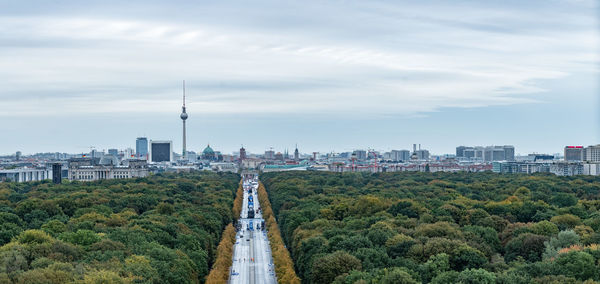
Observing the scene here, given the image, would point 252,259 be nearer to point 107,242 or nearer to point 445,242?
point 107,242

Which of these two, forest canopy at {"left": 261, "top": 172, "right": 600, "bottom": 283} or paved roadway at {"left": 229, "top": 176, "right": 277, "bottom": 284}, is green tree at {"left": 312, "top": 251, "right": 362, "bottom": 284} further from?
paved roadway at {"left": 229, "top": 176, "right": 277, "bottom": 284}

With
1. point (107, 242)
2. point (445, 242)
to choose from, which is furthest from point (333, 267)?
point (107, 242)

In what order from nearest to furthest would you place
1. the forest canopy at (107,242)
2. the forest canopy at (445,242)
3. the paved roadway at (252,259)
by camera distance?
the forest canopy at (445,242) → the forest canopy at (107,242) → the paved roadway at (252,259)

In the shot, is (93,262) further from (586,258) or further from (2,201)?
(2,201)

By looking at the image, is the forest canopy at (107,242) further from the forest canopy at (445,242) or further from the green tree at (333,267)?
the forest canopy at (445,242)

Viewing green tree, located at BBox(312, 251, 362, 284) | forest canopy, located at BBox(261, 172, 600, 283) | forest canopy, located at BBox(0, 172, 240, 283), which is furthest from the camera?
green tree, located at BBox(312, 251, 362, 284)

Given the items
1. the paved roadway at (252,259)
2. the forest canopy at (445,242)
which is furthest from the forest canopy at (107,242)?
the forest canopy at (445,242)

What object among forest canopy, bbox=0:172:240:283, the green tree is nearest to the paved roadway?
forest canopy, bbox=0:172:240:283

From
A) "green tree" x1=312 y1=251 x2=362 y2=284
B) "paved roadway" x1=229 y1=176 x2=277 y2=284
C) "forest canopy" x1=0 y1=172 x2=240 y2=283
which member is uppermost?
"forest canopy" x1=0 y1=172 x2=240 y2=283
